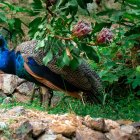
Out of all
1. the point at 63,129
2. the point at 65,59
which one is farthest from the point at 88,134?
the point at 65,59

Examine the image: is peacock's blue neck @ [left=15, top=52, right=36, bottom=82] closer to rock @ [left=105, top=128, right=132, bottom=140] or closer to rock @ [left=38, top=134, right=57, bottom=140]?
rock @ [left=105, top=128, right=132, bottom=140]

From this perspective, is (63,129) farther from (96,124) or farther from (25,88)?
(25,88)

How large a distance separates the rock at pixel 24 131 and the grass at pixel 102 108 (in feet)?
3.83

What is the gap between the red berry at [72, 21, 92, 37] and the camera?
265 cm

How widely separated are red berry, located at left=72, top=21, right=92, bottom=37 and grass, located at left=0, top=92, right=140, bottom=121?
225 cm

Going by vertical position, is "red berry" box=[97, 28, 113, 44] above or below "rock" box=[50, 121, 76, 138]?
above

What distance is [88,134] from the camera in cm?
404

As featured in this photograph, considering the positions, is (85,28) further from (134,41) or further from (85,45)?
(134,41)

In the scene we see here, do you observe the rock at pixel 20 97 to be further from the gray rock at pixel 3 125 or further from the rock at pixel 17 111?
the gray rock at pixel 3 125

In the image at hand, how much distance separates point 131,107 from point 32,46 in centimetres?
149

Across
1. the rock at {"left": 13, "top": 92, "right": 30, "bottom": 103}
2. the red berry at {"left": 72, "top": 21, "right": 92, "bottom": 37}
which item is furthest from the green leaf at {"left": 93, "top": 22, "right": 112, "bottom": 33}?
the rock at {"left": 13, "top": 92, "right": 30, "bottom": 103}

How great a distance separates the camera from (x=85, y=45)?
3.01 meters

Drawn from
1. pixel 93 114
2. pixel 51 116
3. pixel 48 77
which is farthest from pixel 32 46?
pixel 51 116

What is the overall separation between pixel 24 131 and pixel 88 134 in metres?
0.58
